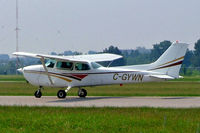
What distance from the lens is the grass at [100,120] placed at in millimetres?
14852

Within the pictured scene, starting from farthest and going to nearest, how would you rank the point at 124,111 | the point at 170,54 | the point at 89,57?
the point at 89,57 → the point at 170,54 → the point at 124,111

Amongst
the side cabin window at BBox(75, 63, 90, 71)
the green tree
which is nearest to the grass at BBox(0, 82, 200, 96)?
the side cabin window at BBox(75, 63, 90, 71)

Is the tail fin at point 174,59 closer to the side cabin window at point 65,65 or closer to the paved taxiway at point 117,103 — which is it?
the paved taxiway at point 117,103

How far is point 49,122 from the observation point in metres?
16.0

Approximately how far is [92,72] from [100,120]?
11.3m

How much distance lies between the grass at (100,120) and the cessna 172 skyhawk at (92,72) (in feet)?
23.1

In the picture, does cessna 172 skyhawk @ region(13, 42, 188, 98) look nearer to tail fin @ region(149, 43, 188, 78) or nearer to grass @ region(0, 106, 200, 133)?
tail fin @ region(149, 43, 188, 78)

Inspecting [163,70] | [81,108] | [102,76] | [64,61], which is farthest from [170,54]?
[81,108]

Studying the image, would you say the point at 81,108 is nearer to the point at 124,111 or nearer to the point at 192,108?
the point at 124,111

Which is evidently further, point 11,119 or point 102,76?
point 102,76

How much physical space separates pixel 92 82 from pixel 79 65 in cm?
118

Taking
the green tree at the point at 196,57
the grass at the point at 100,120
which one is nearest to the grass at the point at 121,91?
the grass at the point at 100,120

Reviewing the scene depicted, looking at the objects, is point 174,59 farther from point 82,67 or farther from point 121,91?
point 121,91

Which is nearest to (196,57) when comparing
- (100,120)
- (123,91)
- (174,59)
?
(123,91)
